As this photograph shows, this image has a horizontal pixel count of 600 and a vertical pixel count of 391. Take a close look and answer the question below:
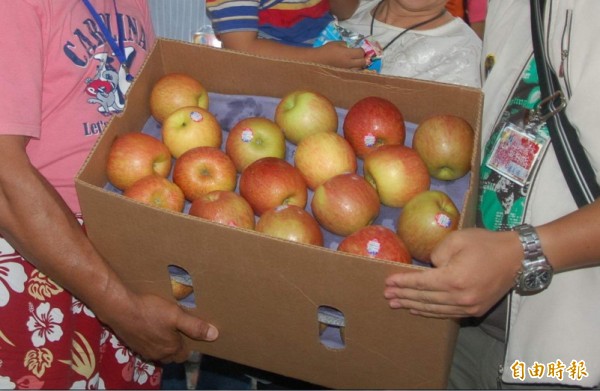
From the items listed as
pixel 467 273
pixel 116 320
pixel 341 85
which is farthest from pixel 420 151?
pixel 116 320

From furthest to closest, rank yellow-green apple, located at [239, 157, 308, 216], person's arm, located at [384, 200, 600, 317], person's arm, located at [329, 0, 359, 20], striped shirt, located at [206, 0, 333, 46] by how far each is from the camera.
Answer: person's arm, located at [329, 0, 359, 20], striped shirt, located at [206, 0, 333, 46], yellow-green apple, located at [239, 157, 308, 216], person's arm, located at [384, 200, 600, 317]

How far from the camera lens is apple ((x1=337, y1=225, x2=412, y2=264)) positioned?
3.68 ft

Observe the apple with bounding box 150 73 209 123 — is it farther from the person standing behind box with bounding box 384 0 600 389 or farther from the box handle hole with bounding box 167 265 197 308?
the person standing behind box with bounding box 384 0 600 389

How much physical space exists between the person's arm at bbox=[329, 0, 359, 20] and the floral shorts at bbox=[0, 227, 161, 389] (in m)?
1.19

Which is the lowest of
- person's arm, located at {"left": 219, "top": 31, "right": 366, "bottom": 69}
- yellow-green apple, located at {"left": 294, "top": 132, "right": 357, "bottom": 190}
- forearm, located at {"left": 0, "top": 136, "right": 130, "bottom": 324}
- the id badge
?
forearm, located at {"left": 0, "top": 136, "right": 130, "bottom": 324}

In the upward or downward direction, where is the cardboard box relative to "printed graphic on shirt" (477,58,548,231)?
downward

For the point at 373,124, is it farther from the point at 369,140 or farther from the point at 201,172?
the point at 201,172

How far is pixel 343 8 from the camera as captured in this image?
2037 millimetres

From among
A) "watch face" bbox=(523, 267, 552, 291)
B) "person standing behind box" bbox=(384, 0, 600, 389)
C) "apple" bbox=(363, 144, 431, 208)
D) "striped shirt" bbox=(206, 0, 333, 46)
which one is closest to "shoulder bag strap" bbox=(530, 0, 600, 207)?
"person standing behind box" bbox=(384, 0, 600, 389)

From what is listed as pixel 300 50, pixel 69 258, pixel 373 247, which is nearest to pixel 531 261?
pixel 373 247

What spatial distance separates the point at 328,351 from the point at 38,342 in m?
0.57

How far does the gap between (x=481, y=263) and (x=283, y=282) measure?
33cm

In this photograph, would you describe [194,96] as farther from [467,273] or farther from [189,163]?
[467,273]

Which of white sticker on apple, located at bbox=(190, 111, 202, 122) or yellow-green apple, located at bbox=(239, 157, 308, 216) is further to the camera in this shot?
white sticker on apple, located at bbox=(190, 111, 202, 122)
